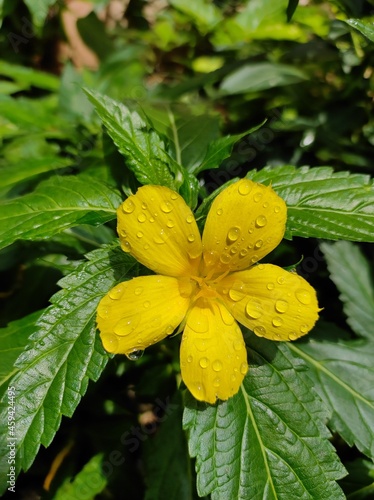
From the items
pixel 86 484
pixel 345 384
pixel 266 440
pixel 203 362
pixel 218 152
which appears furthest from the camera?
pixel 86 484

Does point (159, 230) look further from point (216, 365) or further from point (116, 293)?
point (216, 365)

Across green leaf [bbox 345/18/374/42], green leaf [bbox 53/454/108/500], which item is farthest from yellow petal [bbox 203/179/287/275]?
green leaf [bbox 53/454/108/500]

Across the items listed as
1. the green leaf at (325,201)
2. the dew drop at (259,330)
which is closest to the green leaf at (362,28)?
the green leaf at (325,201)

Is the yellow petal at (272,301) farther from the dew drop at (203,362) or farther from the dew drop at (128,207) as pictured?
the dew drop at (128,207)

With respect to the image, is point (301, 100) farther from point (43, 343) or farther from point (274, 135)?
point (43, 343)

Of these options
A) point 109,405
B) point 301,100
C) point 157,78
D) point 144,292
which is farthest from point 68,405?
A: point 157,78

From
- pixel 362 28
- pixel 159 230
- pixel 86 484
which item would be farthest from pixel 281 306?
pixel 86 484

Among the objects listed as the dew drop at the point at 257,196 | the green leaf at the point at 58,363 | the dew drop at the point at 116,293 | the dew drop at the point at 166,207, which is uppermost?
the dew drop at the point at 166,207

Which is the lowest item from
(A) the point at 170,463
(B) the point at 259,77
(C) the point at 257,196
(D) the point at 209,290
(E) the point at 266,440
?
(A) the point at 170,463
